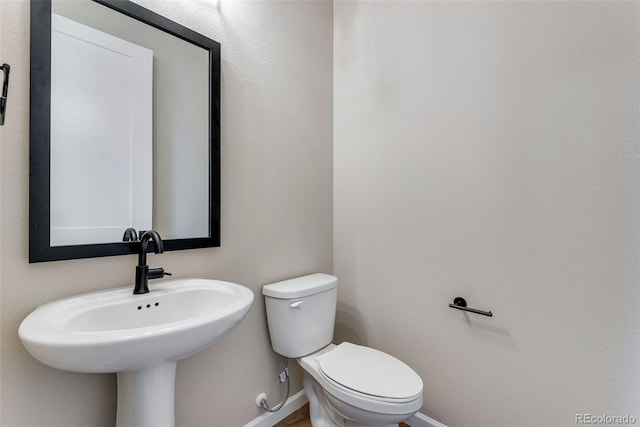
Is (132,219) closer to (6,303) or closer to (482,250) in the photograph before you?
(6,303)

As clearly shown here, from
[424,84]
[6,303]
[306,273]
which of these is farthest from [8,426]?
[424,84]

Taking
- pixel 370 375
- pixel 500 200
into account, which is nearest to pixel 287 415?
pixel 370 375

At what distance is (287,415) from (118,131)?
1.60 m

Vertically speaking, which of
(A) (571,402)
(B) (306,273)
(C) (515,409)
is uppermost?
(B) (306,273)

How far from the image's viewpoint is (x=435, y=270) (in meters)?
1.44

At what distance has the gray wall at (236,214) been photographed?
0.82m

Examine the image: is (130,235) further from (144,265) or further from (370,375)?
(370,375)

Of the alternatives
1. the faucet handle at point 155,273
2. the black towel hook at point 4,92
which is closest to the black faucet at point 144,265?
the faucet handle at point 155,273

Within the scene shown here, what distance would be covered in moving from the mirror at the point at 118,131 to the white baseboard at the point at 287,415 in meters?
0.93

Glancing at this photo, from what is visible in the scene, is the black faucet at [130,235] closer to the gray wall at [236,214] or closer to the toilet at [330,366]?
the gray wall at [236,214]

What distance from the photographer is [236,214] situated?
1.35 meters

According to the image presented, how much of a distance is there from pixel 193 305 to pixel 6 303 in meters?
0.49

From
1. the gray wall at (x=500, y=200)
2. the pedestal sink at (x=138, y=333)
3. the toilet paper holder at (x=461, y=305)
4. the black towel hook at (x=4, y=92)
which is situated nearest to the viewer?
the pedestal sink at (x=138, y=333)
